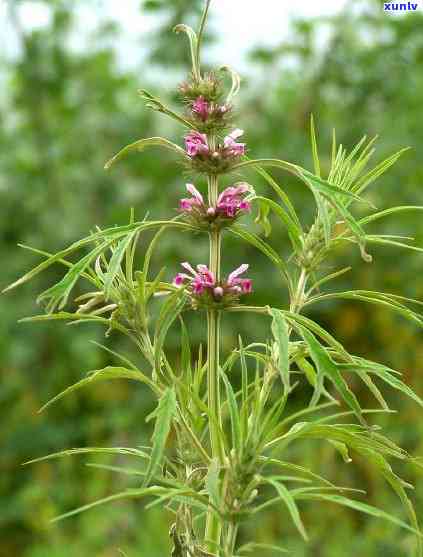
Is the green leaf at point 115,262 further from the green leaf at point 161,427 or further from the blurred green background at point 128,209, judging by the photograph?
the blurred green background at point 128,209

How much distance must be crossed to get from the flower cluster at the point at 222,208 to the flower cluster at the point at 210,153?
28 mm

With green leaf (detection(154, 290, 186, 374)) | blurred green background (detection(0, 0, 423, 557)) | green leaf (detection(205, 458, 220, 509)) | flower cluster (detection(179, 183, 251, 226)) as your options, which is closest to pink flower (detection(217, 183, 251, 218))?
flower cluster (detection(179, 183, 251, 226))

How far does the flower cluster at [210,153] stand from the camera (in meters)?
0.88

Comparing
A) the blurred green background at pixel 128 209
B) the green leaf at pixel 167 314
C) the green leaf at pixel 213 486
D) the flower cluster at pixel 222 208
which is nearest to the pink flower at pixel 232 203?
the flower cluster at pixel 222 208

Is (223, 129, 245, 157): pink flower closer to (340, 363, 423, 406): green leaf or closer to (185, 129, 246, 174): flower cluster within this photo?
(185, 129, 246, 174): flower cluster

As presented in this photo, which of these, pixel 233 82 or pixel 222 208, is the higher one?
pixel 233 82

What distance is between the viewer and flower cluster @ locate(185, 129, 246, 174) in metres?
0.88

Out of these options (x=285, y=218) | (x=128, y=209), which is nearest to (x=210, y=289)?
(x=285, y=218)

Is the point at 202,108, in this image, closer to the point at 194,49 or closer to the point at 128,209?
the point at 194,49

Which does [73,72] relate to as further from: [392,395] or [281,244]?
[392,395]

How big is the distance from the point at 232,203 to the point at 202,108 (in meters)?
0.10

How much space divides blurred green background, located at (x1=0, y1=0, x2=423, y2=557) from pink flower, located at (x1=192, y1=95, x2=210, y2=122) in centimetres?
193

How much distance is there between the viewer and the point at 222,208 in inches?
35.0

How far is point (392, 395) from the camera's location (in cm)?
304
